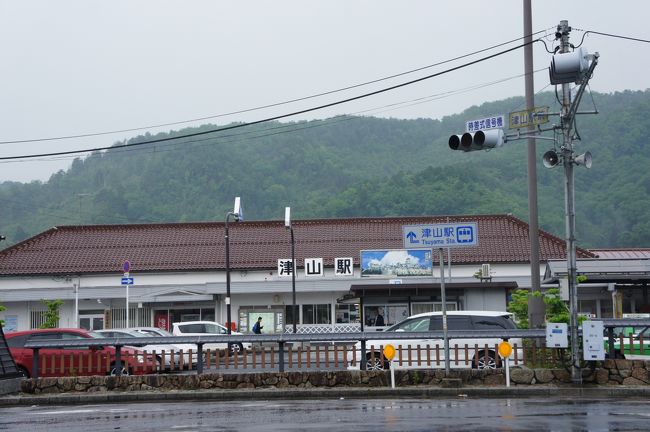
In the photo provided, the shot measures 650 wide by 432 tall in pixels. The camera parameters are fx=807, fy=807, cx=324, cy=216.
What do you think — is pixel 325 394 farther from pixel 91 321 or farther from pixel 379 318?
pixel 91 321

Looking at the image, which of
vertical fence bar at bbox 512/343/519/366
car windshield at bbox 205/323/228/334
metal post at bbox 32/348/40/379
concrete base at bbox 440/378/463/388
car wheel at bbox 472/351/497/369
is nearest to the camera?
concrete base at bbox 440/378/463/388

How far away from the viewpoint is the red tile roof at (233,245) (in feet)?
156

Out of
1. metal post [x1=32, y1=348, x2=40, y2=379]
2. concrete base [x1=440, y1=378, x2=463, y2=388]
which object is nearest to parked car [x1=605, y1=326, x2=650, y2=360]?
concrete base [x1=440, y1=378, x2=463, y2=388]

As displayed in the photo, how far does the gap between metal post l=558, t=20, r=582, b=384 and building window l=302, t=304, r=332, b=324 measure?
29274mm

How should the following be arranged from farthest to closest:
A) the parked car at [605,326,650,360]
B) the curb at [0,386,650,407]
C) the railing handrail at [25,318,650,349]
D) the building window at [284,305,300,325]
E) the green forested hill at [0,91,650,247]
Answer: the green forested hill at [0,91,650,247], the building window at [284,305,300,325], the parked car at [605,326,650,360], the railing handrail at [25,318,650,349], the curb at [0,386,650,407]

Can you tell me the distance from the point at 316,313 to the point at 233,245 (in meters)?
7.19

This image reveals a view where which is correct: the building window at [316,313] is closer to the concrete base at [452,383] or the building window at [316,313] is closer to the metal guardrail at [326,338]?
the metal guardrail at [326,338]

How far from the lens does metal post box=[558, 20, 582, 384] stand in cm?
1719

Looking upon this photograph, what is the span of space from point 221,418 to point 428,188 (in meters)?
76.8

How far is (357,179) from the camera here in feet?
373

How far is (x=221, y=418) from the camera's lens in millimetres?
13617

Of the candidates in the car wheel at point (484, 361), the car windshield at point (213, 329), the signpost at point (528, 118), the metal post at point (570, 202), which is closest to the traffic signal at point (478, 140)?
the signpost at point (528, 118)

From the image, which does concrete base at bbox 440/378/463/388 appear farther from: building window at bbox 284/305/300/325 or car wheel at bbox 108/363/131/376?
building window at bbox 284/305/300/325

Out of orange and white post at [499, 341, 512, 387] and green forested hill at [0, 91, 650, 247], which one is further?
green forested hill at [0, 91, 650, 247]
